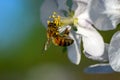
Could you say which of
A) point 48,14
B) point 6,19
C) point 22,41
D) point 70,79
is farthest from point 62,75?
point 48,14

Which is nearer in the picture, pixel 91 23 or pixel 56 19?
pixel 91 23

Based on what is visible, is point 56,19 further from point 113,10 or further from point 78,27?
point 113,10

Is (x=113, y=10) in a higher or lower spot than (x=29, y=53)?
higher

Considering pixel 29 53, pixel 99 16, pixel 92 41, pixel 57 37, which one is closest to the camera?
pixel 99 16

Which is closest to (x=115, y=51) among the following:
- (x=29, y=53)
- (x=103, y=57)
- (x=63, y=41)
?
(x=103, y=57)

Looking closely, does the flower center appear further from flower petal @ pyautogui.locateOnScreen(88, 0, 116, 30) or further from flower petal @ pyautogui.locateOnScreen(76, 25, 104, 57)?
flower petal @ pyautogui.locateOnScreen(88, 0, 116, 30)

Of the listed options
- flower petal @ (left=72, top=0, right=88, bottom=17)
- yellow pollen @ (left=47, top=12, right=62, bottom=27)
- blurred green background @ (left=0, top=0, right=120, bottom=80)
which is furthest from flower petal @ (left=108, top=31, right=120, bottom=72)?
blurred green background @ (left=0, top=0, right=120, bottom=80)

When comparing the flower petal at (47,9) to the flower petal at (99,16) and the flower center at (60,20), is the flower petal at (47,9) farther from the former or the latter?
the flower petal at (99,16)

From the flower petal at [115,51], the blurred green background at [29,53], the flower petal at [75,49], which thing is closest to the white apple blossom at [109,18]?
the flower petal at [115,51]
